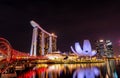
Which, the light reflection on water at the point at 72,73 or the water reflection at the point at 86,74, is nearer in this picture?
the light reflection on water at the point at 72,73

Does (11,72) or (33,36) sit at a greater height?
(33,36)

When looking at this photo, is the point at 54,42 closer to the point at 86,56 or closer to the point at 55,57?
the point at 55,57

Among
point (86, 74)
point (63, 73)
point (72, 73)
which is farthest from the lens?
point (72, 73)

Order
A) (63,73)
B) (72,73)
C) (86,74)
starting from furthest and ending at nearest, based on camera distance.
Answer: (72,73) → (63,73) → (86,74)

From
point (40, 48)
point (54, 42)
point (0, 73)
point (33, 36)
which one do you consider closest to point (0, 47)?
point (0, 73)

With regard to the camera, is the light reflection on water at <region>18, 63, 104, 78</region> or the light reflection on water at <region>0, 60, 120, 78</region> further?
the light reflection on water at <region>18, 63, 104, 78</region>

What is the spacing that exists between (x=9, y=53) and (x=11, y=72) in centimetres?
331

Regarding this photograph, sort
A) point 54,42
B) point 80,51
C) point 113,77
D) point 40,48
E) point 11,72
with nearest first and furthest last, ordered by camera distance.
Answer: point 113,77 → point 11,72 → point 40,48 → point 80,51 → point 54,42

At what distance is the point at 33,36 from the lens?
83312 mm

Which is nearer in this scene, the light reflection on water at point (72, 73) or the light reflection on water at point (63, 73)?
the light reflection on water at point (72, 73)

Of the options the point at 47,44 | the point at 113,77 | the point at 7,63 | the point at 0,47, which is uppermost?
the point at 47,44

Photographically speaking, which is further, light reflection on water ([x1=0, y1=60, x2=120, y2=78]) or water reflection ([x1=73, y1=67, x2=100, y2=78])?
water reflection ([x1=73, y1=67, x2=100, y2=78])

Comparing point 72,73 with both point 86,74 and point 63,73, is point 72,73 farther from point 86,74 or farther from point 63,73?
point 86,74

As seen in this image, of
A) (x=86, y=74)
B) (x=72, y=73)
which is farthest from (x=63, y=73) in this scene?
(x=86, y=74)
